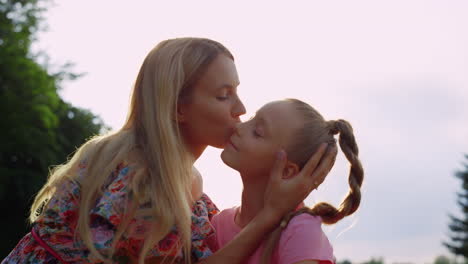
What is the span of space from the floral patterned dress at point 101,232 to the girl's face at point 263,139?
46cm

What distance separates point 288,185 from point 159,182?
2.44 ft

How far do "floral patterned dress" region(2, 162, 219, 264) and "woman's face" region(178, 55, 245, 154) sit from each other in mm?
480

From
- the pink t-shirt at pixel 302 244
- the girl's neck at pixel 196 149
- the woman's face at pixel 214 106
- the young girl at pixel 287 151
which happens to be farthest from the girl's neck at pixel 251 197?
→ the girl's neck at pixel 196 149

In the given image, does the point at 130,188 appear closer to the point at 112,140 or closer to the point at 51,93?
the point at 112,140

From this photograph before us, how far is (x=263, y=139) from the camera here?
11.3 ft

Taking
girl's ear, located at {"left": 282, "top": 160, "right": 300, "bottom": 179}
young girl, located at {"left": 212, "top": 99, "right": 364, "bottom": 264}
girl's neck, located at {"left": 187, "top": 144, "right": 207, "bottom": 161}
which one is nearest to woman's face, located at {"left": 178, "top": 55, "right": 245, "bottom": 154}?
girl's neck, located at {"left": 187, "top": 144, "right": 207, "bottom": 161}

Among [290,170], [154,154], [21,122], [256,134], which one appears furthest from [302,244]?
[21,122]

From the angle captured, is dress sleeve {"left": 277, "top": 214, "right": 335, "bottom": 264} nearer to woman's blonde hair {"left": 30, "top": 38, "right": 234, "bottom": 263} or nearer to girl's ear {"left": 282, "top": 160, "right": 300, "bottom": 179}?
girl's ear {"left": 282, "top": 160, "right": 300, "bottom": 179}

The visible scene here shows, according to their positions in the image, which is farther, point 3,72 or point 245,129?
point 3,72

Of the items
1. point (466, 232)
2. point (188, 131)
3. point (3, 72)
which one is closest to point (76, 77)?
point (3, 72)

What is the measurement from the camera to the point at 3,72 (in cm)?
2381

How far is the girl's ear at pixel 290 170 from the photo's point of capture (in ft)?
11.2

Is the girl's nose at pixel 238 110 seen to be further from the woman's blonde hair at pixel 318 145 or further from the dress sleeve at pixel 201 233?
the dress sleeve at pixel 201 233

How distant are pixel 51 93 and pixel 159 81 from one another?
70.8 feet
